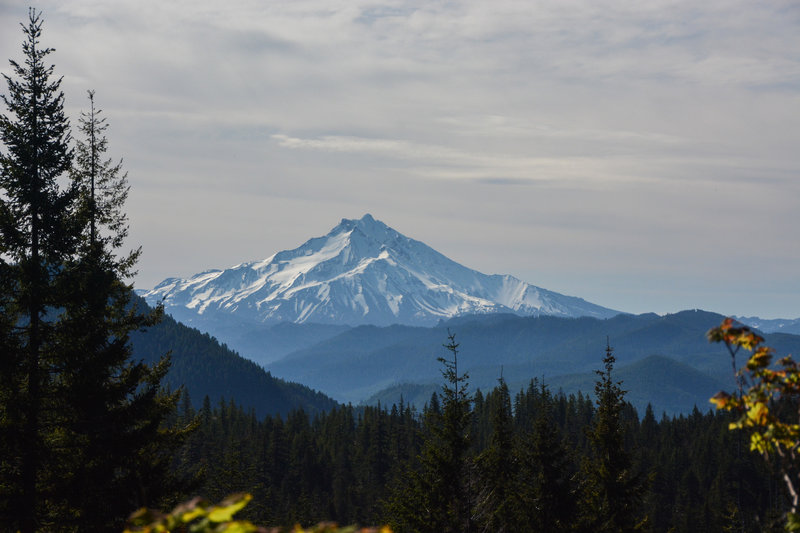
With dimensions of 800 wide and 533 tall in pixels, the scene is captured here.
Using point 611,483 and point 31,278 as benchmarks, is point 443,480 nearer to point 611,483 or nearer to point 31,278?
point 611,483

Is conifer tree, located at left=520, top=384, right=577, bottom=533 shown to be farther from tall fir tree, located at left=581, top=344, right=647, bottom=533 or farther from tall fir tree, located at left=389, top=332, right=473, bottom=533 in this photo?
tall fir tree, located at left=389, top=332, right=473, bottom=533

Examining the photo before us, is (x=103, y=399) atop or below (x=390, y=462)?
atop

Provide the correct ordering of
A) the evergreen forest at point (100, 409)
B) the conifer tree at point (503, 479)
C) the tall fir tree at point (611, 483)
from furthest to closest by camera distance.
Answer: the conifer tree at point (503, 479), the tall fir tree at point (611, 483), the evergreen forest at point (100, 409)

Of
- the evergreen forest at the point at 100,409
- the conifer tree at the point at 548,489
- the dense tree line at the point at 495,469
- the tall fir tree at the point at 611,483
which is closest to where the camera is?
the evergreen forest at the point at 100,409

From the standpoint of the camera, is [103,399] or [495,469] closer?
[103,399]

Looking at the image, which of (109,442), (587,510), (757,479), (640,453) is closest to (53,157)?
(109,442)

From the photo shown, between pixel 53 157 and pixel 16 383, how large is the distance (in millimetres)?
5643

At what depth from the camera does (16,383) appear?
16.9 meters

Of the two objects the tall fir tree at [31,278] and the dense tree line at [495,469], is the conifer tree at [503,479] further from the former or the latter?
the tall fir tree at [31,278]

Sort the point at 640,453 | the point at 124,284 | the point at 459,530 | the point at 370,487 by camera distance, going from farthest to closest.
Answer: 1. the point at 640,453
2. the point at 370,487
3. the point at 459,530
4. the point at 124,284

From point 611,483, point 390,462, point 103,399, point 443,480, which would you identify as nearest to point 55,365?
point 103,399

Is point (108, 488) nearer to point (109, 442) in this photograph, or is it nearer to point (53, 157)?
point (109, 442)

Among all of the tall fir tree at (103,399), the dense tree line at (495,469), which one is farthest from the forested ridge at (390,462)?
the tall fir tree at (103,399)

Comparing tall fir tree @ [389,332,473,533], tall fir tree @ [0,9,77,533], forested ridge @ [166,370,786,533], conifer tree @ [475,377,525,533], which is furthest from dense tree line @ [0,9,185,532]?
forested ridge @ [166,370,786,533]
